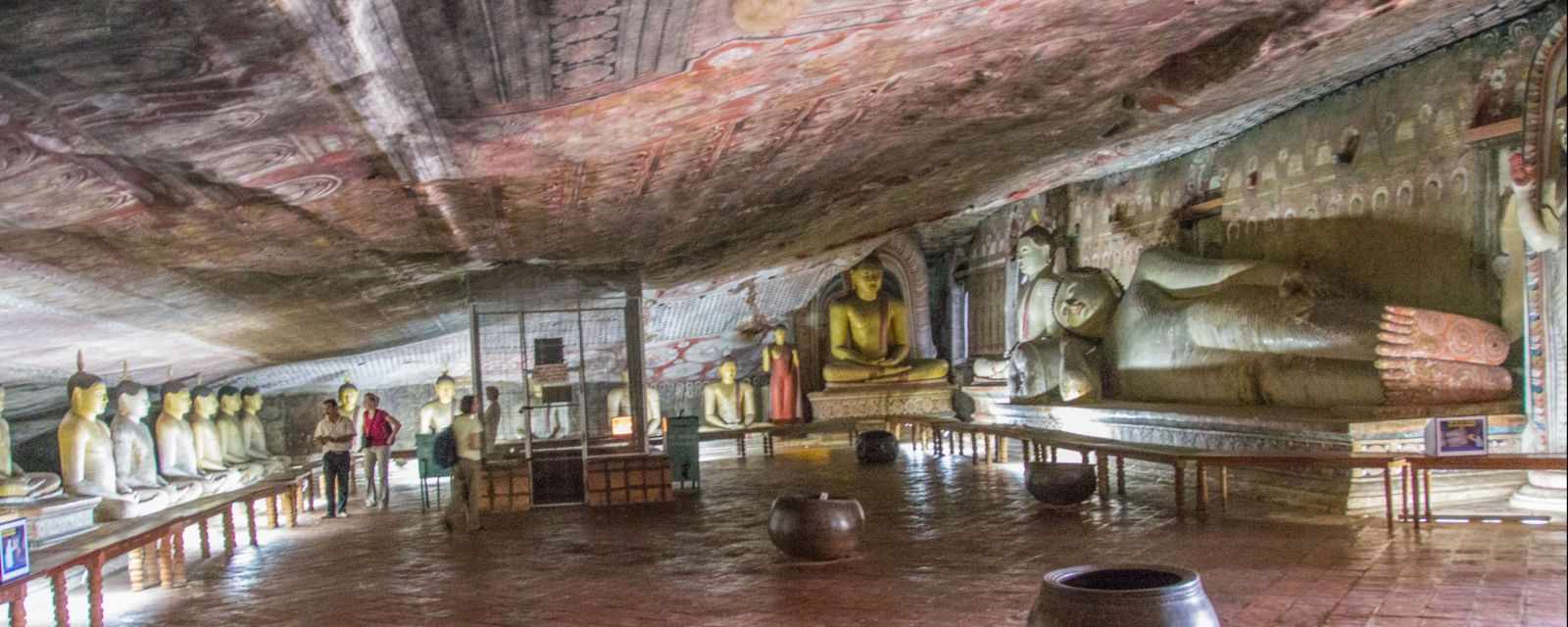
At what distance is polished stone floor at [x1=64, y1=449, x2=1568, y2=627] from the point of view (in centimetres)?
498

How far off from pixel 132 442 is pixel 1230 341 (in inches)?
313

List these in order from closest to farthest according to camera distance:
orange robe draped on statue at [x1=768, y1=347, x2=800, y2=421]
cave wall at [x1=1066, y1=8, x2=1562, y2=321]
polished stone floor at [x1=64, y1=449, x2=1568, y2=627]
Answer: polished stone floor at [x1=64, y1=449, x2=1568, y2=627]
cave wall at [x1=1066, y1=8, x2=1562, y2=321]
orange robe draped on statue at [x1=768, y1=347, x2=800, y2=421]

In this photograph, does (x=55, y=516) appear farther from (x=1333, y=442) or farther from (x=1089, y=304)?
(x=1089, y=304)

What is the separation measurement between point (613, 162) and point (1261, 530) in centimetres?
398

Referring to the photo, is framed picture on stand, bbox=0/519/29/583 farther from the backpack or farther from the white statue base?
the white statue base

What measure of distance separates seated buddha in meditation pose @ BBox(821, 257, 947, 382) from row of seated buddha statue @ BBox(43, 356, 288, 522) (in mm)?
7526

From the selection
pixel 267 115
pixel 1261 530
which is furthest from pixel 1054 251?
pixel 267 115

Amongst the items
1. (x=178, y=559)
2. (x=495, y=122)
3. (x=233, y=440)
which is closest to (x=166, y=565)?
(x=178, y=559)

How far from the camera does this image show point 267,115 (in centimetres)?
421

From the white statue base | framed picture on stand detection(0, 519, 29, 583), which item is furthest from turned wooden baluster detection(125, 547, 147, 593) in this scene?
the white statue base

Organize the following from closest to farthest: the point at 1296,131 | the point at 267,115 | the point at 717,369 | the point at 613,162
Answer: the point at 267,115
the point at 613,162
the point at 1296,131
the point at 717,369

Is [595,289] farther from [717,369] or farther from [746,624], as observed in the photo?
[717,369]

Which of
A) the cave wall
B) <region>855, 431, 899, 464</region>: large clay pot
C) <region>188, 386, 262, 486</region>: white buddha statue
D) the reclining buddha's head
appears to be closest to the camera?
the cave wall

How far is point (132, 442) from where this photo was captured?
346 inches
